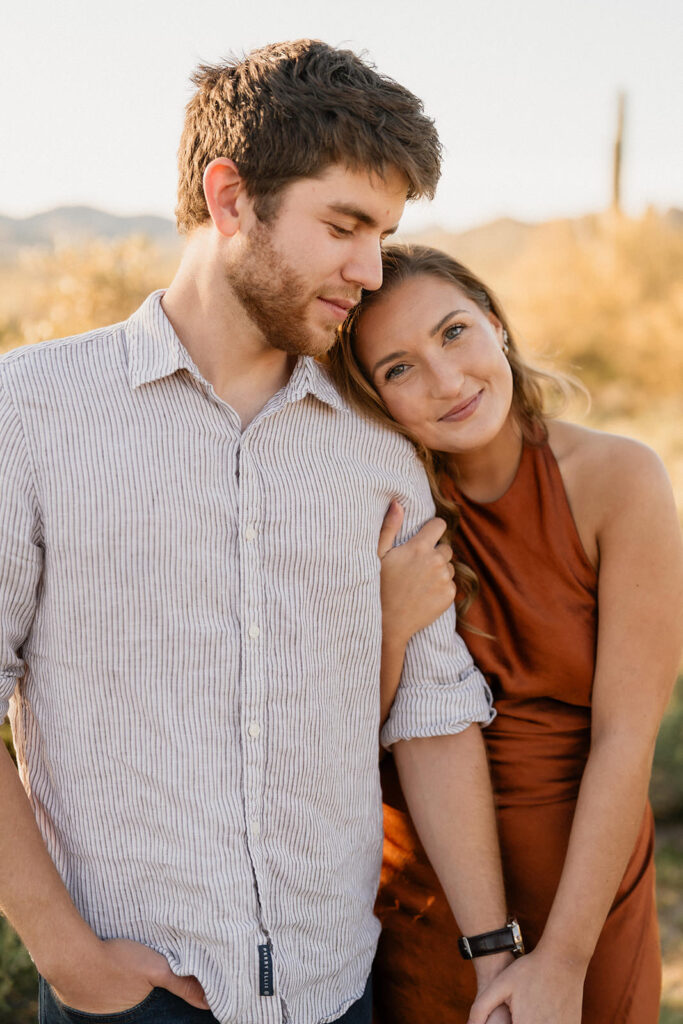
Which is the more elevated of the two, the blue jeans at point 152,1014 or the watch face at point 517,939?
the blue jeans at point 152,1014

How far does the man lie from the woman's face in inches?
9.4

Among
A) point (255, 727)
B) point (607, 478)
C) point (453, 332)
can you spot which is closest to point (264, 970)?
point (255, 727)

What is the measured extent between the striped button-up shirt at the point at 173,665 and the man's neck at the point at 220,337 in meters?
0.08

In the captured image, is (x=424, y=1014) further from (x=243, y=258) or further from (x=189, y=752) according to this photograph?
A: (x=243, y=258)

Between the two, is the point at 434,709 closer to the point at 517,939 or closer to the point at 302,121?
the point at 517,939

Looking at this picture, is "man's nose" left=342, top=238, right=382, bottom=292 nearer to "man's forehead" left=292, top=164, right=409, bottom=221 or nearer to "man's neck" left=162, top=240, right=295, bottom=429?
"man's forehead" left=292, top=164, right=409, bottom=221

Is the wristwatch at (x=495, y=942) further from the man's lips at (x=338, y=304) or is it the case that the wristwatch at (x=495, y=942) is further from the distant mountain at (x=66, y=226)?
the distant mountain at (x=66, y=226)

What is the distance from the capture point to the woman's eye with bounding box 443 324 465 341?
2.21 metres

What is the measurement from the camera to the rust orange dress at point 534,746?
2148 mm

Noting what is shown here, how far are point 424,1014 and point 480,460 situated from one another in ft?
4.14

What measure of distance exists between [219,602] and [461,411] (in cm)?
73

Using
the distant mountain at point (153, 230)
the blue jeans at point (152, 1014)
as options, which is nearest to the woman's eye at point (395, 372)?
the blue jeans at point (152, 1014)

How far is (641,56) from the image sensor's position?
21.9m

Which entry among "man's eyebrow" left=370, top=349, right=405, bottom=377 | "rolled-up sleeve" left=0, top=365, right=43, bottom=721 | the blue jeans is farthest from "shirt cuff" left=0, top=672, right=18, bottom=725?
"man's eyebrow" left=370, top=349, right=405, bottom=377
